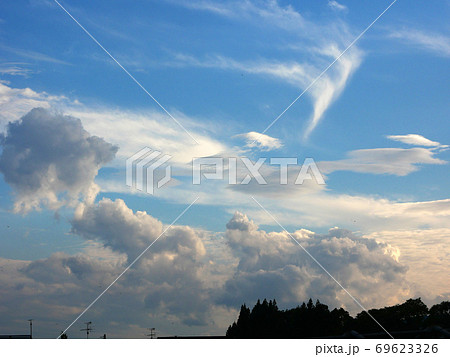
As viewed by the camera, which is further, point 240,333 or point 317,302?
point 240,333

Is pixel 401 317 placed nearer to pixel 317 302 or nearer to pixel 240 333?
pixel 317 302

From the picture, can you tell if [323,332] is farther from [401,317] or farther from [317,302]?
[401,317]

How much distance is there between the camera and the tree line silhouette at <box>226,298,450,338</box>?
13750cm

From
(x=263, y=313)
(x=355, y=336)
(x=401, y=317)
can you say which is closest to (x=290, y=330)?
(x=263, y=313)

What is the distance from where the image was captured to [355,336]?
29.2m

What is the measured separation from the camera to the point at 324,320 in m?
143

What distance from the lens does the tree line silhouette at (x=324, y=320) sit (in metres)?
138
